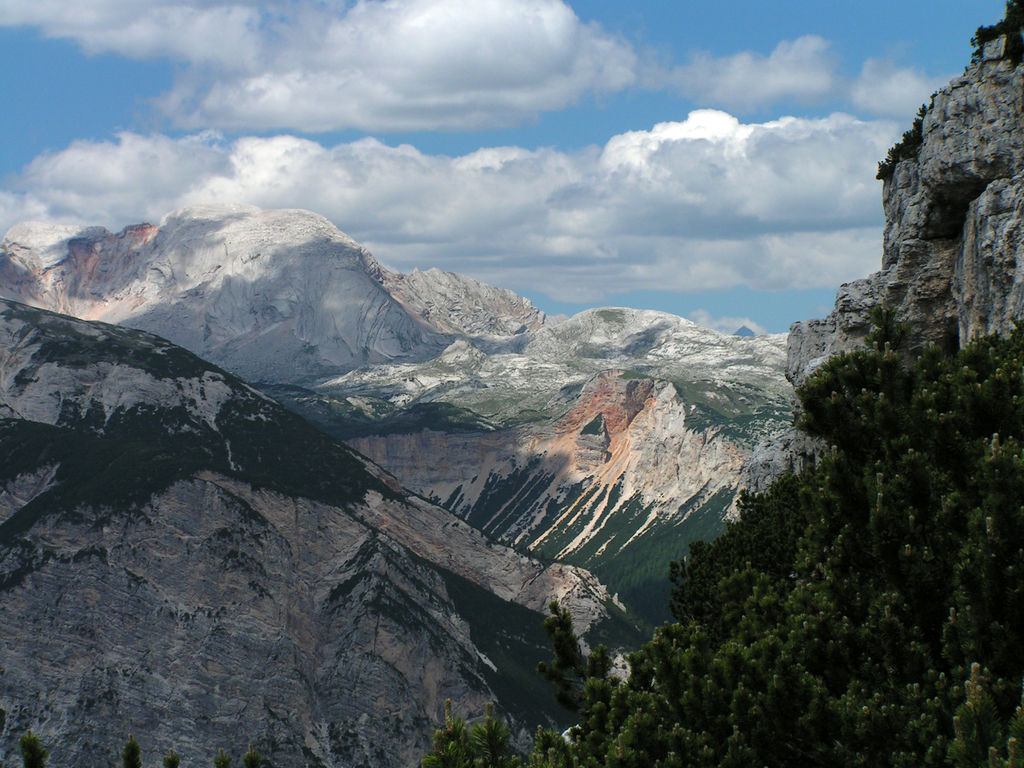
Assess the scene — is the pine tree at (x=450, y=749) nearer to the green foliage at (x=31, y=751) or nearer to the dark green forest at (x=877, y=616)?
the dark green forest at (x=877, y=616)

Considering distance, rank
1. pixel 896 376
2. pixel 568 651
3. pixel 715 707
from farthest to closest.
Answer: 1. pixel 568 651
2. pixel 896 376
3. pixel 715 707

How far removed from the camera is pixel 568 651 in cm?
5247

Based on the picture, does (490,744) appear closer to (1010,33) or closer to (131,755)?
(131,755)

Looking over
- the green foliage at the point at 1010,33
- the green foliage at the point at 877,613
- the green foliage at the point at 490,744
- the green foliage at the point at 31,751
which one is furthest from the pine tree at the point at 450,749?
the green foliage at the point at 1010,33

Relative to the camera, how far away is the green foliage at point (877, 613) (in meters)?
28.9

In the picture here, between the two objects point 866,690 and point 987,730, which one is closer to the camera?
point 987,730

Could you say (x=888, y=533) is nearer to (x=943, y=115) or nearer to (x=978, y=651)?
(x=978, y=651)

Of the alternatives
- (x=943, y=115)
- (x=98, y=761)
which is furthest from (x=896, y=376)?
(x=98, y=761)

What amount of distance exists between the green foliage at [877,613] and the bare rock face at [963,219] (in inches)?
742

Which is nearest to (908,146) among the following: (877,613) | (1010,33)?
(1010,33)

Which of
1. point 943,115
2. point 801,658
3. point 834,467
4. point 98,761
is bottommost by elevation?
point 98,761

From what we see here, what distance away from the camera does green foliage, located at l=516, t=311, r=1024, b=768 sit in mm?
28875

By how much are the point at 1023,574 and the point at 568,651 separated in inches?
1075

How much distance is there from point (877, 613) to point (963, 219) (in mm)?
41926
